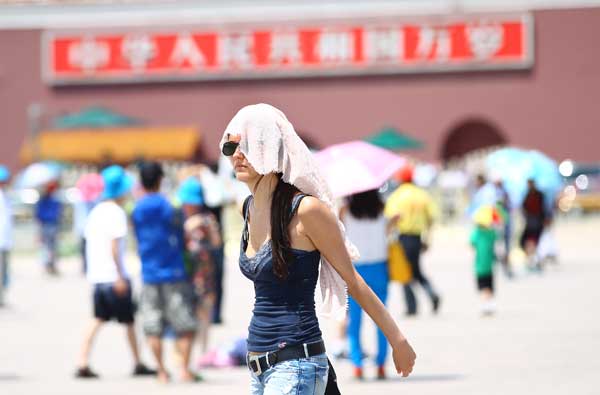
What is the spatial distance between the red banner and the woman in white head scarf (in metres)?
42.0

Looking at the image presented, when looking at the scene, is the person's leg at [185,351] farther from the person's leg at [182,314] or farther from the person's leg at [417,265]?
the person's leg at [417,265]

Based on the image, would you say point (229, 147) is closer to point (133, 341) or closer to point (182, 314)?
point (182, 314)

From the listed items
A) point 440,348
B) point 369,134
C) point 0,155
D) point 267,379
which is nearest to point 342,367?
point 440,348

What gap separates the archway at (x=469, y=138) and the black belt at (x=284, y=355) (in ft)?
139

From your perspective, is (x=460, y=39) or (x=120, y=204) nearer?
(x=120, y=204)

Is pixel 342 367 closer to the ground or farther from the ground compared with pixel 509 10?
closer to the ground

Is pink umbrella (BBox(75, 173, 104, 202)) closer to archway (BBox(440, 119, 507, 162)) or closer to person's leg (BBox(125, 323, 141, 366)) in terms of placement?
person's leg (BBox(125, 323, 141, 366))

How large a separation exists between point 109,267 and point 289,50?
3662 cm

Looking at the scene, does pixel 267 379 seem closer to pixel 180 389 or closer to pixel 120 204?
pixel 180 389

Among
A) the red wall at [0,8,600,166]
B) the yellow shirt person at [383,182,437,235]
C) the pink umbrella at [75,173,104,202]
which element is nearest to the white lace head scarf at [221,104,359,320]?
the yellow shirt person at [383,182,437,235]

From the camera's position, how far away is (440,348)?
13609 millimetres

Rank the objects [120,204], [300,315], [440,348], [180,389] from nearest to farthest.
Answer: [300,315] → [180,389] → [120,204] → [440,348]

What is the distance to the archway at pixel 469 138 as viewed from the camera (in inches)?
1892

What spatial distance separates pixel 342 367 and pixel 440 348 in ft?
4.28
